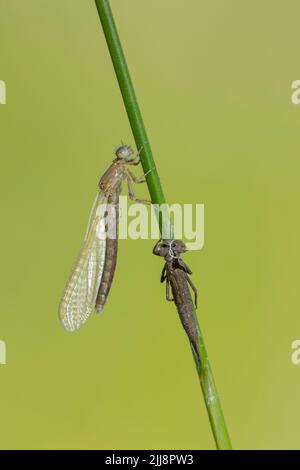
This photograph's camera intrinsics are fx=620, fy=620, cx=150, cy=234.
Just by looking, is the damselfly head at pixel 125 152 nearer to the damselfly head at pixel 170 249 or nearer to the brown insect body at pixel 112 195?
the brown insect body at pixel 112 195

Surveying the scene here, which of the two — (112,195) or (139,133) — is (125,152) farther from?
(139,133)

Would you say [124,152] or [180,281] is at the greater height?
[124,152]

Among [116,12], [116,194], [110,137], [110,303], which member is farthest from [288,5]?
[110,303]

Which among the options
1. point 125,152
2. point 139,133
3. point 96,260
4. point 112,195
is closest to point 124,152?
point 125,152

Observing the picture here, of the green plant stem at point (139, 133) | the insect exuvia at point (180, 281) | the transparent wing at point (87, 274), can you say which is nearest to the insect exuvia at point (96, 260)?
the transparent wing at point (87, 274)

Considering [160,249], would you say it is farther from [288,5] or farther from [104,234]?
[288,5]

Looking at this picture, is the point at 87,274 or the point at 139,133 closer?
the point at 139,133

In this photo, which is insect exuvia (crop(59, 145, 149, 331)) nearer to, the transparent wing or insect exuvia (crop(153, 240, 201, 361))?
the transparent wing
